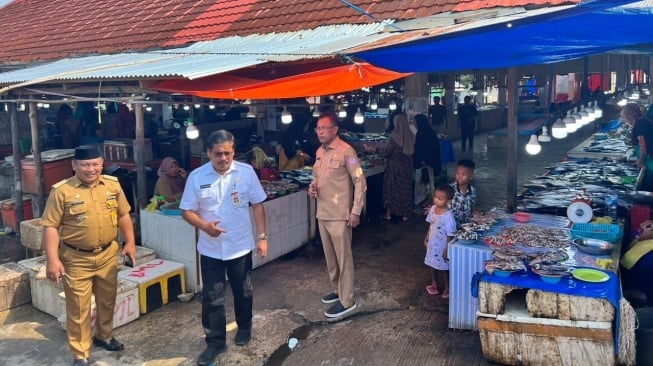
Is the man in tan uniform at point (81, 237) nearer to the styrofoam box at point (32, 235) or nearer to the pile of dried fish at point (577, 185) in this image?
the styrofoam box at point (32, 235)

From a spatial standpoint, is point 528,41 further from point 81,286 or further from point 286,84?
point 81,286

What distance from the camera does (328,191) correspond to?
502 centimetres

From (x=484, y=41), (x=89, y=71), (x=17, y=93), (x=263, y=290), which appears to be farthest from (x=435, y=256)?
(x=17, y=93)

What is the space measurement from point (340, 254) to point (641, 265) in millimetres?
2586

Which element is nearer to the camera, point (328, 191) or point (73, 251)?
point (73, 251)

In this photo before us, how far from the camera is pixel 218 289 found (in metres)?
4.31

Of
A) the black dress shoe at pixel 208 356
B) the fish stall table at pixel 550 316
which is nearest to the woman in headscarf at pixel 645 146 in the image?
the fish stall table at pixel 550 316

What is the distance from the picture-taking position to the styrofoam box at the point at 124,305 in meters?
5.04

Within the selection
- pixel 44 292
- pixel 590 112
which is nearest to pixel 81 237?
pixel 44 292

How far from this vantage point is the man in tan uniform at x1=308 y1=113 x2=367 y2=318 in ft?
16.4

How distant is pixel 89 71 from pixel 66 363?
11.3ft

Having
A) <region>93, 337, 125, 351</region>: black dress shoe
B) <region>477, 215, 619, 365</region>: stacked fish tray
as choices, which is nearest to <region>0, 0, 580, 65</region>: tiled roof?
<region>477, 215, 619, 365</region>: stacked fish tray

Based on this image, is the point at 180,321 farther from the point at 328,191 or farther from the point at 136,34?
the point at 136,34

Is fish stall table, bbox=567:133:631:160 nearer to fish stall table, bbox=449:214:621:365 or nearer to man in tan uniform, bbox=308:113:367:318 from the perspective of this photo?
fish stall table, bbox=449:214:621:365
